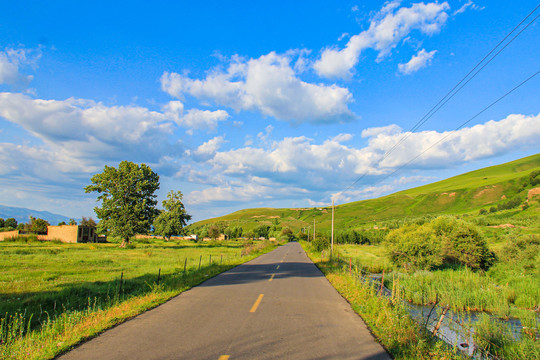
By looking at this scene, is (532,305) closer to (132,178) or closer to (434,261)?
(434,261)

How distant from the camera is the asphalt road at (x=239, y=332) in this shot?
18.2 ft

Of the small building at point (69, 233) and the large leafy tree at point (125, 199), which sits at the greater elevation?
the large leafy tree at point (125, 199)

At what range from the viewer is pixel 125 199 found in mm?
51312

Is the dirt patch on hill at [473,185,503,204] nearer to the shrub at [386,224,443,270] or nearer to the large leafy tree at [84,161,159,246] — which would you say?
the shrub at [386,224,443,270]

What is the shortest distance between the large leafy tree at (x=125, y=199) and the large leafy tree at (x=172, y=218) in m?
14.7

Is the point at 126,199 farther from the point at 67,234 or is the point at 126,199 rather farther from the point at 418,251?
the point at 418,251

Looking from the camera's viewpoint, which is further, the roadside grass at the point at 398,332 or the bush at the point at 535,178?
the bush at the point at 535,178

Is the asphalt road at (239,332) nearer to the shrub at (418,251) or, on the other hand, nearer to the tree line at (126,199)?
the shrub at (418,251)

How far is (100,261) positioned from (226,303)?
22.1m

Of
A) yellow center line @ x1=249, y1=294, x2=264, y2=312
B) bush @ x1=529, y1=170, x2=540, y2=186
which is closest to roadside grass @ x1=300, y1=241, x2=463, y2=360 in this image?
yellow center line @ x1=249, y1=294, x2=264, y2=312

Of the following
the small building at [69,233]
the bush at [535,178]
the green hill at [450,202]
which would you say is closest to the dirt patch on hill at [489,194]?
the green hill at [450,202]

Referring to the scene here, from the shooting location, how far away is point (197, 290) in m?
12.8

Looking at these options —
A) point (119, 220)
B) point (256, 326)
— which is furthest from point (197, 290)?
point (119, 220)

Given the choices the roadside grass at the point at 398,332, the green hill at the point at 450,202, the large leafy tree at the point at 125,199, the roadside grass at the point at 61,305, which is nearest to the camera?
the roadside grass at the point at 398,332
